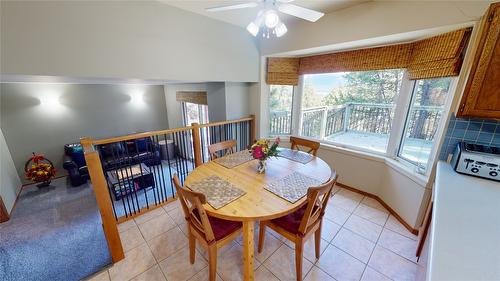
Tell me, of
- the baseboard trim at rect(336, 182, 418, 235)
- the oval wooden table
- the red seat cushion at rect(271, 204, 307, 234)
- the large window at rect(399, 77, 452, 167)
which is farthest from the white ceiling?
the baseboard trim at rect(336, 182, 418, 235)

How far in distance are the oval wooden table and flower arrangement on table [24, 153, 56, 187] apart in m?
3.65

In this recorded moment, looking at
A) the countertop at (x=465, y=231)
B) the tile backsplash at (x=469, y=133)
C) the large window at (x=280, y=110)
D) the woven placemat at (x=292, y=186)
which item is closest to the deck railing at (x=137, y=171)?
the large window at (x=280, y=110)

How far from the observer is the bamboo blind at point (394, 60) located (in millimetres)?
1639

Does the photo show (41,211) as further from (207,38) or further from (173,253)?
(207,38)

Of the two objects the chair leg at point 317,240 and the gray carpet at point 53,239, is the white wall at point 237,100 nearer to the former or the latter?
the chair leg at point 317,240

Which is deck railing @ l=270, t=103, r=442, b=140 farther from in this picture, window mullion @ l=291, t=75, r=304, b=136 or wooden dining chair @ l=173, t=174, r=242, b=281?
wooden dining chair @ l=173, t=174, r=242, b=281

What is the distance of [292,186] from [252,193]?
0.36m

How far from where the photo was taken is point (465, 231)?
882 millimetres

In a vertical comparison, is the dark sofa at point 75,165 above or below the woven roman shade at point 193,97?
below

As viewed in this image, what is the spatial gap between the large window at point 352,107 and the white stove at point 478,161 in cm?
99

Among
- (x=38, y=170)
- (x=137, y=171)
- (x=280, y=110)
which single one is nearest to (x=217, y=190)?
(x=280, y=110)

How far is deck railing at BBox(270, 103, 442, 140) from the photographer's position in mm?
2072

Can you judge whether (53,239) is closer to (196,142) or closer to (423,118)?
(196,142)

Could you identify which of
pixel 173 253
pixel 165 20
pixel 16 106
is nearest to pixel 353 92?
pixel 165 20
